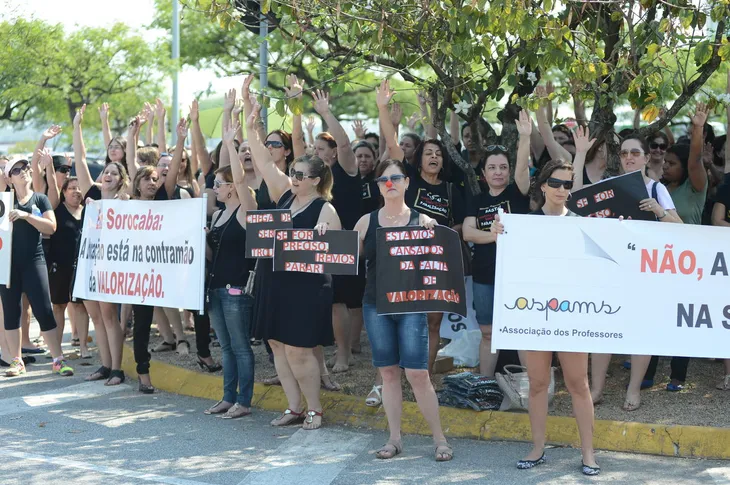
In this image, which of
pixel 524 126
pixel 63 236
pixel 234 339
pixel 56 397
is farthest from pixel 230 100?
pixel 56 397

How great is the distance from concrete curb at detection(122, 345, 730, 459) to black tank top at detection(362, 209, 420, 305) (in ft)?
4.06

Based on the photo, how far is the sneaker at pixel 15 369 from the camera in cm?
947

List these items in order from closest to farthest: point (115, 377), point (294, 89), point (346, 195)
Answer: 1. point (294, 89)
2. point (346, 195)
3. point (115, 377)

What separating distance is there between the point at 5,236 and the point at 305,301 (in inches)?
153

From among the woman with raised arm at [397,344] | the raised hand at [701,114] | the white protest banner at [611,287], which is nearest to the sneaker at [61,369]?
the woman with raised arm at [397,344]

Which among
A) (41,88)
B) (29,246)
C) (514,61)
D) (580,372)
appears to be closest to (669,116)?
(514,61)

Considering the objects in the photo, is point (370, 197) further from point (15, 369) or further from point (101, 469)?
point (15, 369)

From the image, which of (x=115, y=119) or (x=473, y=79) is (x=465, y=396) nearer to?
(x=473, y=79)

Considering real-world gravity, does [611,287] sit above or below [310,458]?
above

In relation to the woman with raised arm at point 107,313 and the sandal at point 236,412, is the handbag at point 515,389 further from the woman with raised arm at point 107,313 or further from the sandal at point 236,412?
the woman with raised arm at point 107,313

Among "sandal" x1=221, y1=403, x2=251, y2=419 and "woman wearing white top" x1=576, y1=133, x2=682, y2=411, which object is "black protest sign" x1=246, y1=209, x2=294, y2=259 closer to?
"sandal" x1=221, y1=403, x2=251, y2=419

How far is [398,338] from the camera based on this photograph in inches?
259

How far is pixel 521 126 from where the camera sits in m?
7.27

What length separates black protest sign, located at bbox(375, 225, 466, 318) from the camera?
6.48m
